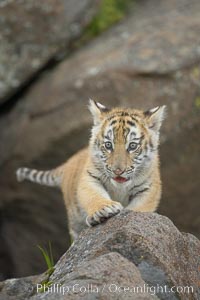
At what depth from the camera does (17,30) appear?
13047 millimetres

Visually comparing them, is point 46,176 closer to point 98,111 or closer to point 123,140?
point 98,111

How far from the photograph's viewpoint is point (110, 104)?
12477mm

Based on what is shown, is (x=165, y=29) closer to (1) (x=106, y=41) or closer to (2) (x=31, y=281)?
(1) (x=106, y=41)

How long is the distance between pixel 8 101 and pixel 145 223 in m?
7.28

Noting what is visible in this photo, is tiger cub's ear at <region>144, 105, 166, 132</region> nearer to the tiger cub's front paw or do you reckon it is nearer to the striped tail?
the tiger cub's front paw

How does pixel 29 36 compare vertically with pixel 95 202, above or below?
above

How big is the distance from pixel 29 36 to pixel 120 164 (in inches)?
225

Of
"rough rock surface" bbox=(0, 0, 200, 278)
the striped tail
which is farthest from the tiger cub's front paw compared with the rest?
"rough rock surface" bbox=(0, 0, 200, 278)

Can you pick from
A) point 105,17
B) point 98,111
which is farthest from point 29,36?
point 98,111

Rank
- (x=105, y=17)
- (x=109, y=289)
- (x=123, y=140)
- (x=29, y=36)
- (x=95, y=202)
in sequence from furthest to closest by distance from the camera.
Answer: (x=105, y=17), (x=29, y=36), (x=123, y=140), (x=95, y=202), (x=109, y=289)

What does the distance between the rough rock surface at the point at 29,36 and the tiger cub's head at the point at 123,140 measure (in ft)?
14.7

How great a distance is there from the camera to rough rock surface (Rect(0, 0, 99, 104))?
511 inches

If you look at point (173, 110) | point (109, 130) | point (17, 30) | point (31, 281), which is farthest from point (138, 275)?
point (17, 30)

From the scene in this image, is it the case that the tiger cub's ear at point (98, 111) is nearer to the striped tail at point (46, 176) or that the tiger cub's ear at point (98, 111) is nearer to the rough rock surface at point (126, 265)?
the striped tail at point (46, 176)
